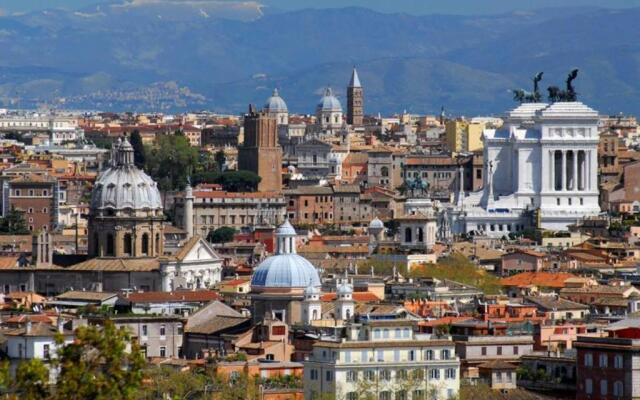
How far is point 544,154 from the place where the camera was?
13350 centimetres

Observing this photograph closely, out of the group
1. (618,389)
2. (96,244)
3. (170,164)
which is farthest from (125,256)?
(170,164)

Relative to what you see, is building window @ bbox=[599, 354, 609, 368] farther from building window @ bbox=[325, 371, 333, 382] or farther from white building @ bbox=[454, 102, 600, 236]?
white building @ bbox=[454, 102, 600, 236]

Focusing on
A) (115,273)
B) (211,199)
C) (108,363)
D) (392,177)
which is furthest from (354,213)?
(108,363)

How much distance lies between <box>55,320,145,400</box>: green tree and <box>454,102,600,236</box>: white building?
313 ft

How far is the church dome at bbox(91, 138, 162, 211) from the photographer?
9744 centimetres

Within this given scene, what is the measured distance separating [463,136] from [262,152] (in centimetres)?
3897

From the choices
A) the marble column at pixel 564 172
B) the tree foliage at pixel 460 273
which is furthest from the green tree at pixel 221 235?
the tree foliage at pixel 460 273

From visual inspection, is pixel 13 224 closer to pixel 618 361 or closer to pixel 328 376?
pixel 328 376

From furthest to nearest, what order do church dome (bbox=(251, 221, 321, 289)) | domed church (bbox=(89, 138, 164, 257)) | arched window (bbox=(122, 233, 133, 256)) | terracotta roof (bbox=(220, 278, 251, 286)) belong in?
1. domed church (bbox=(89, 138, 164, 257))
2. arched window (bbox=(122, 233, 133, 256))
3. terracotta roof (bbox=(220, 278, 251, 286))
4. church dome (bbox=(251, 221, 321, 289))

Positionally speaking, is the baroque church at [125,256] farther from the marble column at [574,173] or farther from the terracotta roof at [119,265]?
the marble column at [574,173]

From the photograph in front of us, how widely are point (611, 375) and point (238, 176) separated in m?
93.0

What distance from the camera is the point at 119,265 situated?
3713 inches

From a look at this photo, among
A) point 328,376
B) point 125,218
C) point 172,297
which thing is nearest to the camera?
point 328,376

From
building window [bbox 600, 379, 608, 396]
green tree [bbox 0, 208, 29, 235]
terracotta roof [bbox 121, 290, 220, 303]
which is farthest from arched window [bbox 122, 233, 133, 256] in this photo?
building window [bbox 600, 379, 608, 396]
